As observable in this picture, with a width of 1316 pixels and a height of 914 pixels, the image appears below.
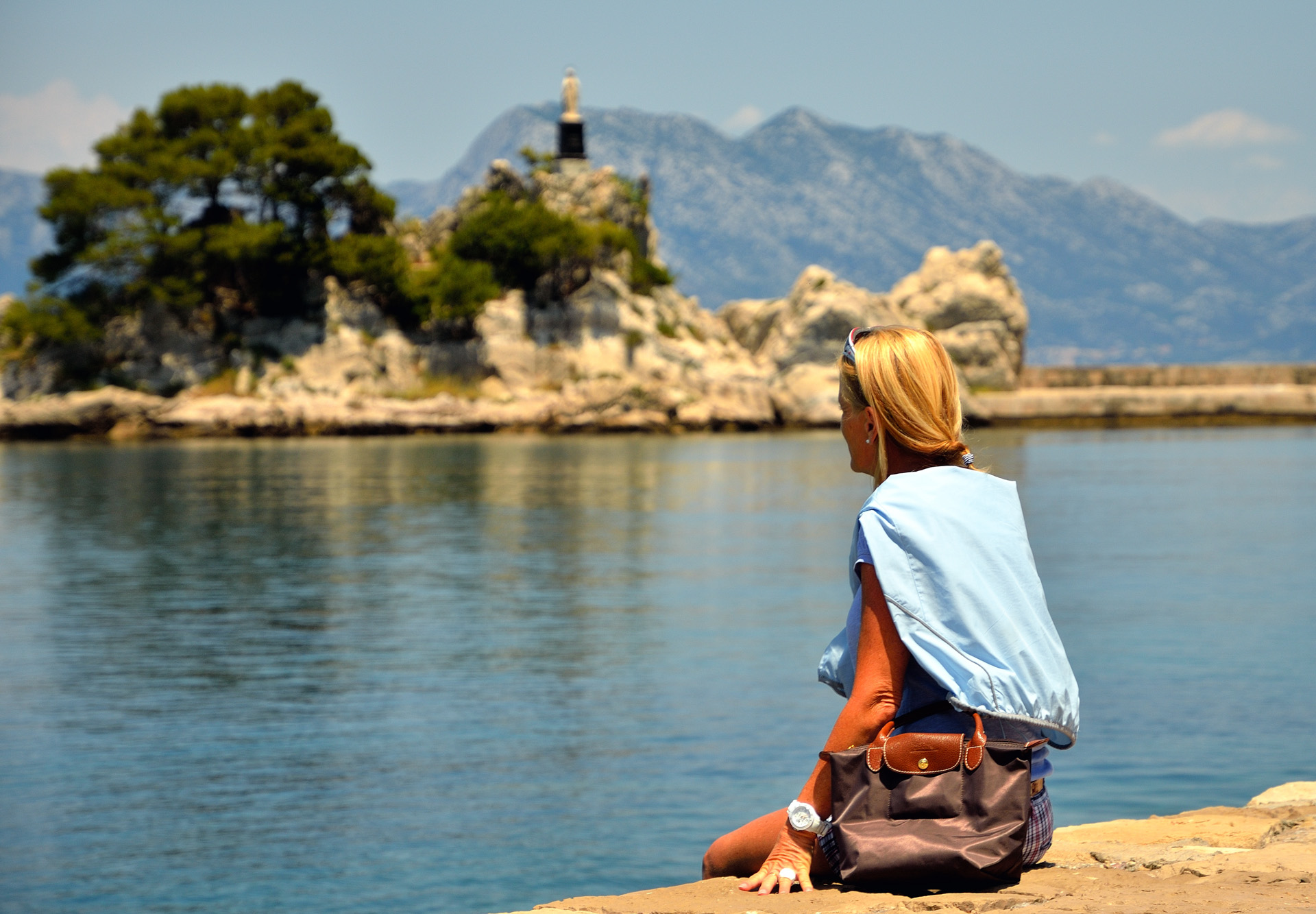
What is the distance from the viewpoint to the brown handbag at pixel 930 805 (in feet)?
9.89

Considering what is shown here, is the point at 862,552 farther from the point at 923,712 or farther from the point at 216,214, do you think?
the point at 216,214

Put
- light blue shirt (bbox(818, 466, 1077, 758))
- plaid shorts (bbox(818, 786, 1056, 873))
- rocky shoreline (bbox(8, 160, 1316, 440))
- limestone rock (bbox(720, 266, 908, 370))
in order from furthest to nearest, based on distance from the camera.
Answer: limestone rock (bbox(720, 266, 908, 370)) → rocky shoreline (bbox(8, 160, 1316, 440)) → plaid shorts (bbox(818, 786, 1056, 873)) → light blue shirt (bbox(818, 466, 1077, 758))

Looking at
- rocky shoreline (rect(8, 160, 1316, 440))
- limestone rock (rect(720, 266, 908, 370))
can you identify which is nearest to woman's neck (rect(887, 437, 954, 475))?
rocky shoreline (rect(8, 160, 1316, 440))

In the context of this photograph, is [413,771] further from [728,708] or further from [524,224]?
[524,224]

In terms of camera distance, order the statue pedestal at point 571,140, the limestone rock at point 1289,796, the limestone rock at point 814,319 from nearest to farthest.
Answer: the limestone rock at point 1289,796
the limestone rock at point 814,319
the statue pedestal at point 571,140

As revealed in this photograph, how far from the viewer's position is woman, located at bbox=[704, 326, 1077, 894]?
9.79 ft

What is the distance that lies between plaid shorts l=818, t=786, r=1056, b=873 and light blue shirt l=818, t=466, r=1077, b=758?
23 cm

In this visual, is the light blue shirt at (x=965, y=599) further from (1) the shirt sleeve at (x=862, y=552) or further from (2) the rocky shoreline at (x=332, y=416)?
(2) the rocky shoreline at (x=332, y=416)

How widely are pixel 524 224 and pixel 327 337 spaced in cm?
1057

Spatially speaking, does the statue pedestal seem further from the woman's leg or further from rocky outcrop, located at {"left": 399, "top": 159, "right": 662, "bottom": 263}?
the woman's leg

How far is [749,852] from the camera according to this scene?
3516 mm

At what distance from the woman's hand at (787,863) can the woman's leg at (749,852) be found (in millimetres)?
30

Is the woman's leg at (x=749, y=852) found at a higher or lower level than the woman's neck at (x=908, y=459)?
lower

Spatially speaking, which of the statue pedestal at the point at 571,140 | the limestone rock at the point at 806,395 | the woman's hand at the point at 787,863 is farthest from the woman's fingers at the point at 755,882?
the statue pedestal at the point at 571,140
